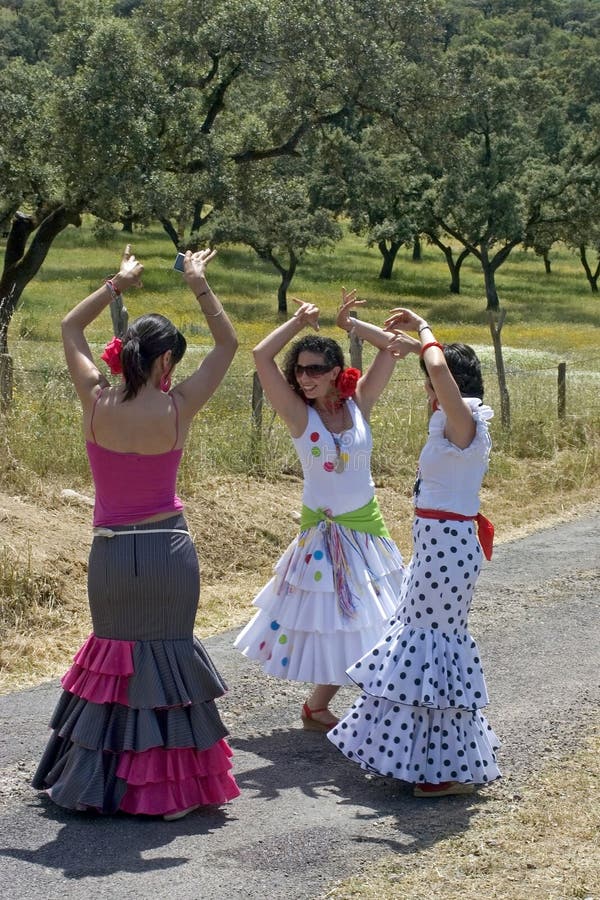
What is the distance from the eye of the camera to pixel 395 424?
12484 millimetres

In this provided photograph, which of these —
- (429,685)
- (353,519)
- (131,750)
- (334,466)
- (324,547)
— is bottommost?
(131,750)

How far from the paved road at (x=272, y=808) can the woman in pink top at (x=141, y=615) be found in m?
0.17

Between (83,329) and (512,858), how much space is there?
2.48m

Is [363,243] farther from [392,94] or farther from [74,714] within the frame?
[74,714]

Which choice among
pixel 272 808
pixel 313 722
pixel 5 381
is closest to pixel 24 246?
pixel 5 381

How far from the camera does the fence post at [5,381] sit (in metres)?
9.60

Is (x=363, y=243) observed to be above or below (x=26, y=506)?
above

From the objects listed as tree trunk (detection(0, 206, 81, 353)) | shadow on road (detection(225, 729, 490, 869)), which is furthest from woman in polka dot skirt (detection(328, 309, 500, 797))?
tree trunk (detection(0, 206, 81, 353))

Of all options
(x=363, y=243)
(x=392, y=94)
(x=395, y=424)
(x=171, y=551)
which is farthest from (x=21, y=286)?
(x=363, y=243)

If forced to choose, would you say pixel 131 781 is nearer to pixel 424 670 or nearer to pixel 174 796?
pixel 174 796

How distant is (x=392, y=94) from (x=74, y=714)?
1901 cm

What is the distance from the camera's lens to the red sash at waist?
4.73 meters

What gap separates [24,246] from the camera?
2116 cm

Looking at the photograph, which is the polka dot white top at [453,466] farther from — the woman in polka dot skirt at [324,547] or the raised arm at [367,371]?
the raised arm at [367,371]
